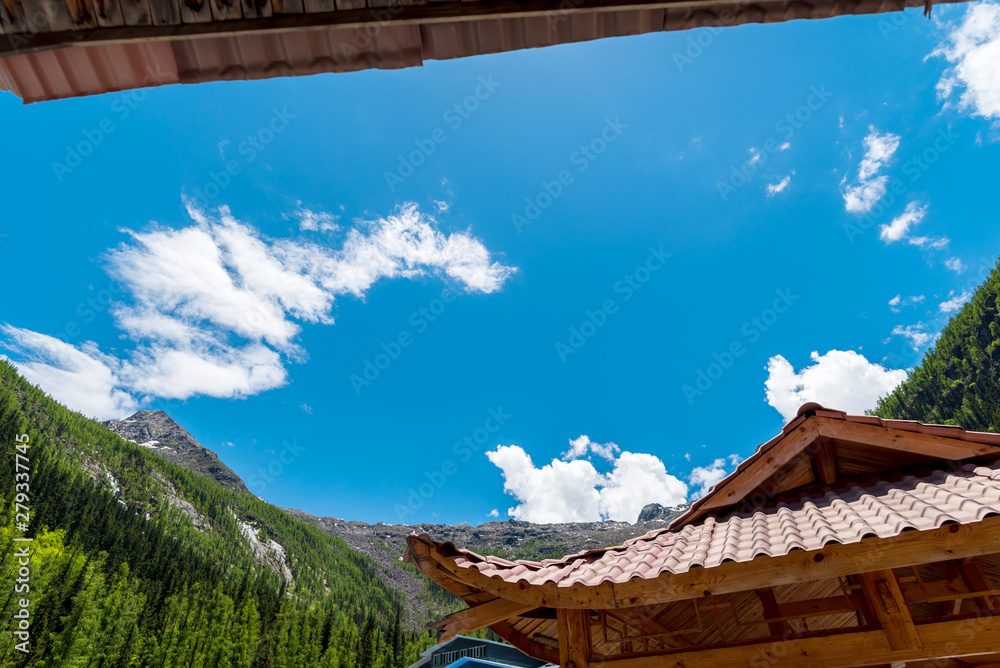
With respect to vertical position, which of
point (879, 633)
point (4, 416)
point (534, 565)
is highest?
point (4, 416)

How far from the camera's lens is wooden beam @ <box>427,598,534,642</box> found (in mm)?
4094

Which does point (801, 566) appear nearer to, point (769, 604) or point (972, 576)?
point (769, 604)

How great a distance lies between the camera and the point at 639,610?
4.93 metres

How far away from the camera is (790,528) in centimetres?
376

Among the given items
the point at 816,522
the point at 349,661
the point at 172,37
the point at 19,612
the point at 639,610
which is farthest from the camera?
the point at 349,661

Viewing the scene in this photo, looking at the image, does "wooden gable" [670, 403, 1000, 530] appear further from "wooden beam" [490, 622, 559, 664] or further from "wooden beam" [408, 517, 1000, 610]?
"wooden beam" [490, 622, 559, 664]

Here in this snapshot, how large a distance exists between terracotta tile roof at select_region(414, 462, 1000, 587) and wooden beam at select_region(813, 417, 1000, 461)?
7.1 inches

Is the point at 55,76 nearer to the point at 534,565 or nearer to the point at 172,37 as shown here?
the point at 172,37

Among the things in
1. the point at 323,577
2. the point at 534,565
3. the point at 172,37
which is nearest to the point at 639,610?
the point at 534,565

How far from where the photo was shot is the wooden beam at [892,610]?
3.38 metres

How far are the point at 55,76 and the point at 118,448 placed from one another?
487ft

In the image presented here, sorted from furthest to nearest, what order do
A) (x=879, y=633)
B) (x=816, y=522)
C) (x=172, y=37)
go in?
1. (x=816, y=522)
2. (x=879, y=633)
3. (x=172, y=37)

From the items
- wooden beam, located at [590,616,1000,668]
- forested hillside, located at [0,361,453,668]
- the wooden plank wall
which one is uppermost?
forested hillside, located at [0,361,453,668]

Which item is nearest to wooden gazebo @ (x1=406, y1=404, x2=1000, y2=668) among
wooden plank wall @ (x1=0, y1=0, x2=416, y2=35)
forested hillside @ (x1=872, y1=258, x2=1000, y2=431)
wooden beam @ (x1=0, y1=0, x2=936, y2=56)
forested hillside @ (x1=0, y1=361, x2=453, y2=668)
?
wooden beam @ (x1=0, y1=0, x2=936, y2=56)
